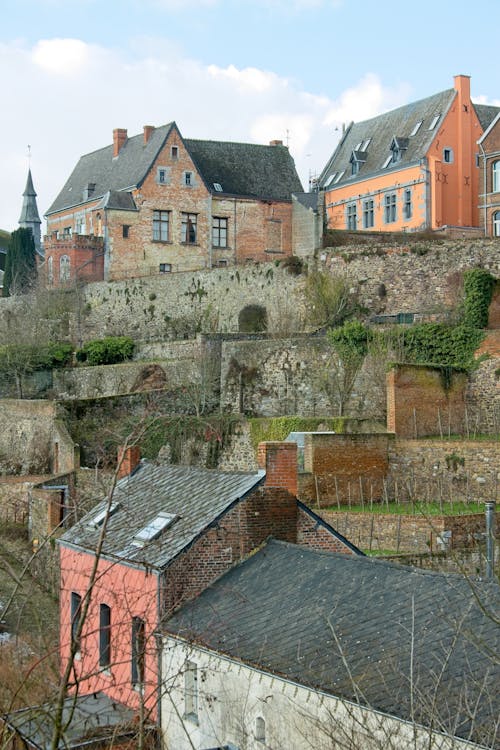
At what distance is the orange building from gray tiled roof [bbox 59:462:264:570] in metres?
27.2

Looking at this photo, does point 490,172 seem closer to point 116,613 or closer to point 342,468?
point 342,468

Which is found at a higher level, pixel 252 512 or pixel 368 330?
pixel 368 330

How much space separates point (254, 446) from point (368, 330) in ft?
16.7

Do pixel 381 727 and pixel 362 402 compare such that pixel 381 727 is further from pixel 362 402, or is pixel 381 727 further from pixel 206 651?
pixel 362 402

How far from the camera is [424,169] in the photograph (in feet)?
143

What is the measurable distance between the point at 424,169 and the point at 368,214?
13.1ft

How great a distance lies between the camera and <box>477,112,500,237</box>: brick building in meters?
42.9

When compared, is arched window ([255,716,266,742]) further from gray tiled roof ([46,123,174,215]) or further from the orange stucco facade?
gray tiled roof ([46,123,174,215])

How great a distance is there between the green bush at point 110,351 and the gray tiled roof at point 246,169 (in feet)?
40.8

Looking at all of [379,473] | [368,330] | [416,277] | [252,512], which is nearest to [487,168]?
[416,277]

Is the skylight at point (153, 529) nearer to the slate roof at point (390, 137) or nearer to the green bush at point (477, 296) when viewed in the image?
the green bush at point (477, 296)

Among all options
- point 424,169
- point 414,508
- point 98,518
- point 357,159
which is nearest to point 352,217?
point 357,159

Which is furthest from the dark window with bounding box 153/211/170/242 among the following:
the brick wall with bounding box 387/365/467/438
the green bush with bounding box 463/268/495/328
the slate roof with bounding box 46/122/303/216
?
the brick wall with bounding box 387/365/467/438

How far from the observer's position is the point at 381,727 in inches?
380
